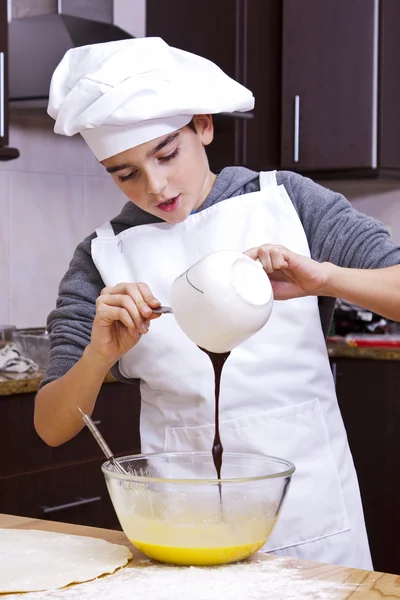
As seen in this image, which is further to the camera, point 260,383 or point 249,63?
point 249,63

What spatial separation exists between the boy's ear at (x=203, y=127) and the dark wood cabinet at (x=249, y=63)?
179 cm

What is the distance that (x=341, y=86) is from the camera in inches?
125

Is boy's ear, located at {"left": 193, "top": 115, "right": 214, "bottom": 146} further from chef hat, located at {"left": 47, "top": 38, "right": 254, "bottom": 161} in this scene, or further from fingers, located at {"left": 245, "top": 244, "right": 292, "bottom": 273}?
fingers, located at {"left": 245, "top": 244, "right": 292, "bottom": 273}

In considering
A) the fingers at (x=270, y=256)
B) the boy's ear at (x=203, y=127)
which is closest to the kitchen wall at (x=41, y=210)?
the boy's ear at (x=203, y=127)

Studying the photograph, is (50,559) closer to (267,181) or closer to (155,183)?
(155,183)

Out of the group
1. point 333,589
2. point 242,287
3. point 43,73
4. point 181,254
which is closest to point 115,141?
point 181,254

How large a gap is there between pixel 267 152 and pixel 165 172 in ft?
6.44

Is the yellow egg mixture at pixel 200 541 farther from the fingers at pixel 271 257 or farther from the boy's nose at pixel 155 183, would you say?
the boy's nose at pixel 155 183

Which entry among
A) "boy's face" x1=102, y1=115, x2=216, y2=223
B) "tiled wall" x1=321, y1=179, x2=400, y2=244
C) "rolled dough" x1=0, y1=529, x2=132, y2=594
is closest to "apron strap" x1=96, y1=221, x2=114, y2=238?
"boy's face" x1=102, y1=115, x2=216, y2=223

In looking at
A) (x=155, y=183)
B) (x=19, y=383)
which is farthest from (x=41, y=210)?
(x=155, y=183)

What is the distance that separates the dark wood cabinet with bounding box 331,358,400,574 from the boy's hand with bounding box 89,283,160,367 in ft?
5.33

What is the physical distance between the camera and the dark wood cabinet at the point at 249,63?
3.32 meters

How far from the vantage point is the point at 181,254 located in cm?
157

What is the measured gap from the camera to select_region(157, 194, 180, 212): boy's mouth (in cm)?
146
